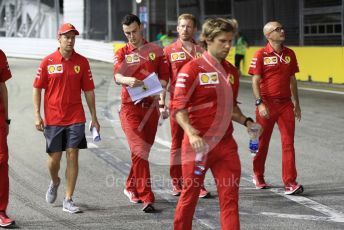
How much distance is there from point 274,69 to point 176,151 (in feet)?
5.17

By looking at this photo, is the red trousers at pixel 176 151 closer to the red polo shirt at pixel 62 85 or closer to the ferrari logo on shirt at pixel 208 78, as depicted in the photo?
the red polo shirt at pixel 62 85

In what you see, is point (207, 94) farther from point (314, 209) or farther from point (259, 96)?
point (259, 96)

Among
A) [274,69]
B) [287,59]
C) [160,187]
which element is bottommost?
[160,187]

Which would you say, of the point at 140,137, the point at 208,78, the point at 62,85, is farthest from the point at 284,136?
the point at 208,78

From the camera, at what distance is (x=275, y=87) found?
25.8 feet

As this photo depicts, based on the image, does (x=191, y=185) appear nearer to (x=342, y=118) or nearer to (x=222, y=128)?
(x=222, y=128)

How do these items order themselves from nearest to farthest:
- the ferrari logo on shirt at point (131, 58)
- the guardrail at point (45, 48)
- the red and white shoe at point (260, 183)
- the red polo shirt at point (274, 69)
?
the ferrari logo on shirt at point (131, 58) < the red polo shirt at point (274, 69) < the red and white shoe at point (260, 183) < the guardrail at point (45, 48)

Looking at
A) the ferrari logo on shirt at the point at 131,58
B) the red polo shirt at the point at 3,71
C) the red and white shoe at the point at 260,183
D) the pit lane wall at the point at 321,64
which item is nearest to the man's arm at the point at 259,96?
the red and white shoe at the point at 260,183

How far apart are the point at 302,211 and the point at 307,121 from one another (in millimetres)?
7405

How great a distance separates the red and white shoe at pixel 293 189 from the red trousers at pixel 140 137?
1.68m

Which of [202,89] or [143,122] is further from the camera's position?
[143,122]

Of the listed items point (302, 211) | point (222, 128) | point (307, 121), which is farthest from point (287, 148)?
point (307, 121)

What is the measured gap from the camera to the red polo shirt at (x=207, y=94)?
5.09 metres

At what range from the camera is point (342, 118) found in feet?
46.9
